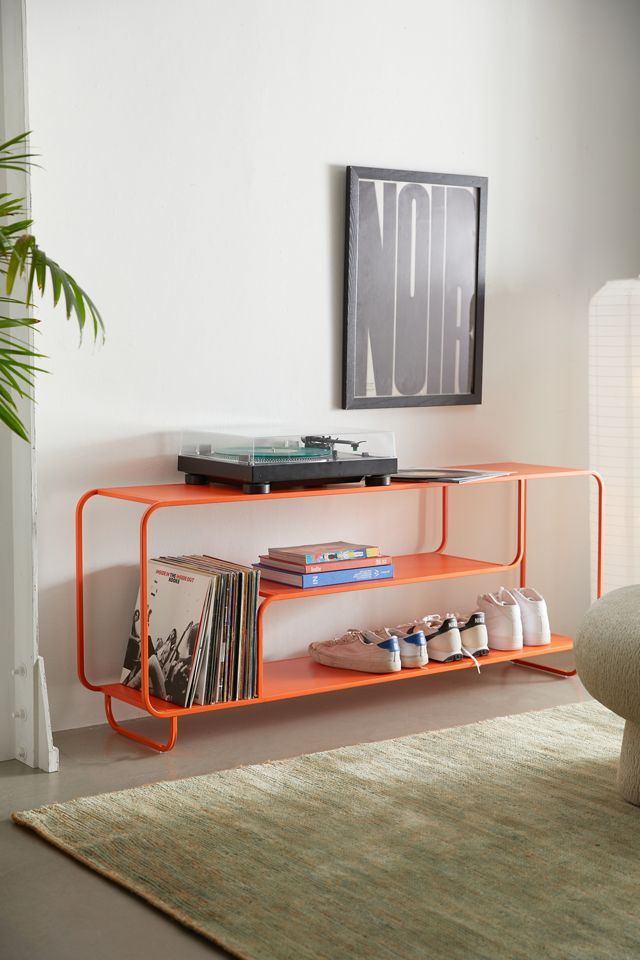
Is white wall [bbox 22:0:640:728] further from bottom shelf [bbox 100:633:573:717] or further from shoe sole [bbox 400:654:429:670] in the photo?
shoe sole [bbox 400:654:429:670]

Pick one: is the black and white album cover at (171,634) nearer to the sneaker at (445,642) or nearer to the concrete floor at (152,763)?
the concrete floor at (152,763)

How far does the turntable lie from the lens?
306 centimetres

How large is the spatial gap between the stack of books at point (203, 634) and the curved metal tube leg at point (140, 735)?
0.23ft

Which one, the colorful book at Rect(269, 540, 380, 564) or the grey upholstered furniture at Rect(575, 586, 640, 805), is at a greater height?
the colorful book at Rect(269, 540, 380, 564)

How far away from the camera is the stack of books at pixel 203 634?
9.72 feet

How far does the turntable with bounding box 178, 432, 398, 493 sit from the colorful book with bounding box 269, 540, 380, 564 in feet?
0.60

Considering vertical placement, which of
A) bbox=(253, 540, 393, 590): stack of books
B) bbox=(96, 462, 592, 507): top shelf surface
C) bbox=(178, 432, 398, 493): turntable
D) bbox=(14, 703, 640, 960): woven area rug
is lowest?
bbox=(14, 703, 640, 960): woven area rug

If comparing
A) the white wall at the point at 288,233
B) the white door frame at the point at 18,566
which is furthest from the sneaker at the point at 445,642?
the white door frame at the point at 18,566

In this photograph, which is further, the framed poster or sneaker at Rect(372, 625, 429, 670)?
the framed poster

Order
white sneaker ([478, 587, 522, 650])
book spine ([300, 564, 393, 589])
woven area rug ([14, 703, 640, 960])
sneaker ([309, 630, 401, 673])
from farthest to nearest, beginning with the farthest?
white sneaker ([478, 587, 522, 650]) < sneaker ([309, 630, 401, 673]) < book spine ([300, 564, 393, 589]) < woven area rug ([14, 703, 640, 960])

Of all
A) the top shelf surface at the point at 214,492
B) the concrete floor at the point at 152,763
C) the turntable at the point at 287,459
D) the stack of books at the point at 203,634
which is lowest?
the concrete floor at the point at 152,763

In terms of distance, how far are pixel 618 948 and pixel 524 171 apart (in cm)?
272

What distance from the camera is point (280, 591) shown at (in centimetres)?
312

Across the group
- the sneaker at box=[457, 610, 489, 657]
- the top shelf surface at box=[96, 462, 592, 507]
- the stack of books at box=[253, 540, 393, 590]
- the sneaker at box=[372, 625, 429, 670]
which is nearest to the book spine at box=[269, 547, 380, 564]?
the stack of books at box=[253, 540, 393, 590]
